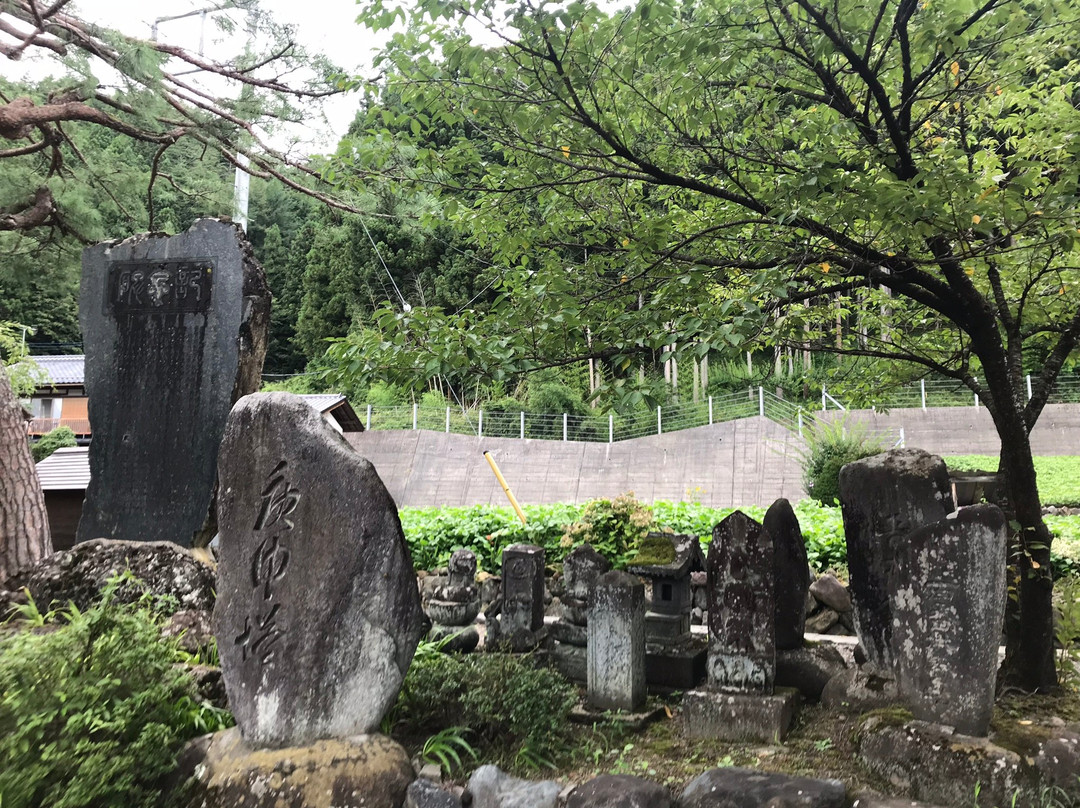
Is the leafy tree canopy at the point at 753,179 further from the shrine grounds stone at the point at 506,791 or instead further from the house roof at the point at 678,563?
the shrine grounds stone at the point at 506,791

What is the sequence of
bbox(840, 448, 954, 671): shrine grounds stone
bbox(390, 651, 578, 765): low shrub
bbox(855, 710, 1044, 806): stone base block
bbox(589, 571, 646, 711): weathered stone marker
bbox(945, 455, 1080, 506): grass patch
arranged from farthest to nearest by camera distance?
bbox(945, 455, 1080, 506): grass patch
bbox(589, 571, 646, 711): weathered stone marker
bbox(840, 448, 954, 671): shrine grounds stone
bbox(390, 651, 578, 765): low shrub
bbox(855, 710, 1044, 806): stone base block

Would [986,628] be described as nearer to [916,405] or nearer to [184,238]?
[184,238]

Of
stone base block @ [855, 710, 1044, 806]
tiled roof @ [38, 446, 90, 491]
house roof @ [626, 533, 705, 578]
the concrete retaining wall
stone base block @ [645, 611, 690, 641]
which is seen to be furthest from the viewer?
the concrete retaining wall

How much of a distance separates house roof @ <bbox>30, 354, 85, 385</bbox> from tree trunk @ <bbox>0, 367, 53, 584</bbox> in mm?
20407

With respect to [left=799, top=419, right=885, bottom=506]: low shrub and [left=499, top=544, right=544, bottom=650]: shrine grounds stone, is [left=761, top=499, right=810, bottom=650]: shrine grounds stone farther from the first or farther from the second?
[left=799, top=419, right=885, bottom=506]: low shrub

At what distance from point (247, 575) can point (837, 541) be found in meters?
6.02

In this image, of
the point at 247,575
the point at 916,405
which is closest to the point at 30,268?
the point at 247,575

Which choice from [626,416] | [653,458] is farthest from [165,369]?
[626,416]

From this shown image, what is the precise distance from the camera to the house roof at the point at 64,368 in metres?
23.4

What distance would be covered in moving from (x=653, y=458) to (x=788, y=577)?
16552 millimetres

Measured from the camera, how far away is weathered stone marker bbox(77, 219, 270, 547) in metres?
5.27

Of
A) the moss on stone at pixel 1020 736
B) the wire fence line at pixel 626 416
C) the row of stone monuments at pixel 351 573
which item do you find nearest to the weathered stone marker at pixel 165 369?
the row of stone monuments at pixel 351 573

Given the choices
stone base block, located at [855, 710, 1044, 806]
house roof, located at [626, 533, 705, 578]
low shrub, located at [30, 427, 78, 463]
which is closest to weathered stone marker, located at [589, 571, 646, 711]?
house roof, located at [626, 533, 705, 578]

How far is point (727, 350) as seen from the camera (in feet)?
11.4
